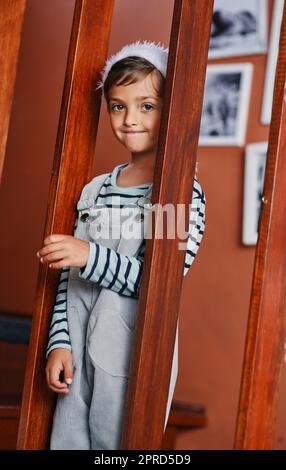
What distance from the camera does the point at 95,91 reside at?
3.78 ft

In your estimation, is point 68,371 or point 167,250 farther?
point 68,371

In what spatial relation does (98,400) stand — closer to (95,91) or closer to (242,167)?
(95,91)

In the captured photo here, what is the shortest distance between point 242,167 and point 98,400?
134cm

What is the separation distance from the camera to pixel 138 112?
1.13 meters

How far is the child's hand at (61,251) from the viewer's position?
101cm

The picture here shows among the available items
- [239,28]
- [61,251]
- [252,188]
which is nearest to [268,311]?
[61,251]

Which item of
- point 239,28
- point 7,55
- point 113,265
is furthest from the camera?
point 239,28

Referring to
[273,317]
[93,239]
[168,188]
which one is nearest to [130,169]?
[93,239]

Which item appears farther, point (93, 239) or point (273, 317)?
point (93, 239)

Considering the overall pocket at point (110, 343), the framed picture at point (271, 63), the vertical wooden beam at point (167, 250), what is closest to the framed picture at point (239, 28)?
the framed picture at point (271, 63)

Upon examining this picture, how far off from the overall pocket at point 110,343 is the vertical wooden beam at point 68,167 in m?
0.08

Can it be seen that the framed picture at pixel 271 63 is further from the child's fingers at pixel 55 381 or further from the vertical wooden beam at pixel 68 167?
the child's fingers at pixel 55 381

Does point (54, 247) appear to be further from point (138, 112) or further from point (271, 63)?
point (271, 63)

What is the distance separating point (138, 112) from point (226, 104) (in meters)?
1.24
